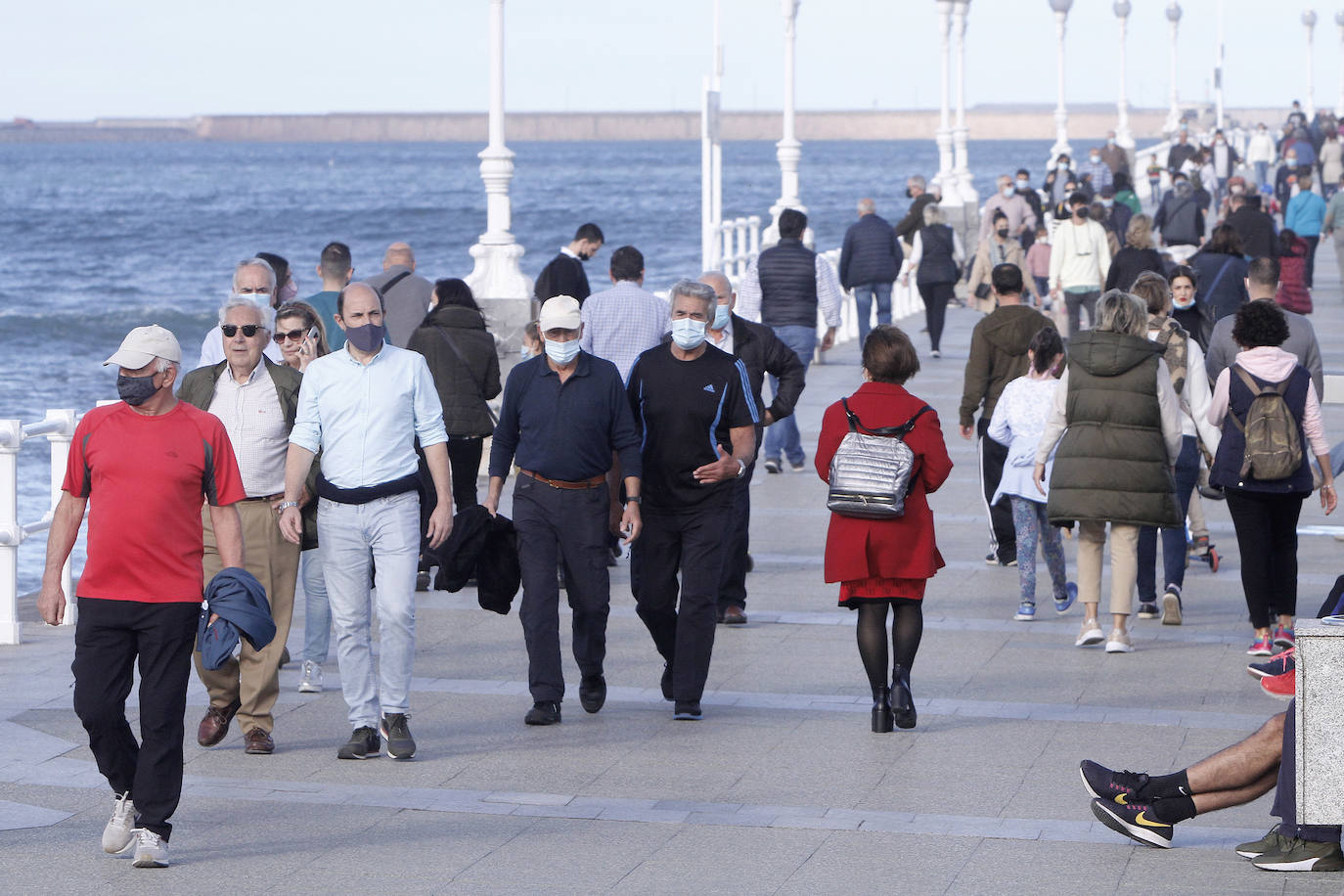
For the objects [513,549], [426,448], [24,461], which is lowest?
[24,461]

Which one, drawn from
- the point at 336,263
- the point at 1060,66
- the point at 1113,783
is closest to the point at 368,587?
the point at 1113,783

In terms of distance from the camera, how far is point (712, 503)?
319 inches

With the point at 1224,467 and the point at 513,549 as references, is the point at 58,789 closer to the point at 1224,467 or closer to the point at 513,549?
the point at 513,549

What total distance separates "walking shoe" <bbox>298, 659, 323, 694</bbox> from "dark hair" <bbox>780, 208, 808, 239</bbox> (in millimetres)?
6520

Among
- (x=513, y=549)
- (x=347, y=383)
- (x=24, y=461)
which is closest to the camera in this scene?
(x=347, y=383)

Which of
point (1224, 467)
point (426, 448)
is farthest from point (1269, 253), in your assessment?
point (426, 448)

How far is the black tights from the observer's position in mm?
7832

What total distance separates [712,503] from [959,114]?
2732 centimetres

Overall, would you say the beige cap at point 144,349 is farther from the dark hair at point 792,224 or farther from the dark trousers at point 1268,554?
the dark hair at point 792,224

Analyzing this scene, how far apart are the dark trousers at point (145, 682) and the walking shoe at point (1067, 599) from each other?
5.34 m

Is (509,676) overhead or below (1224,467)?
below

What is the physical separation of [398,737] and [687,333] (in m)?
1.99

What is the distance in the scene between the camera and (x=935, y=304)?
21219mm

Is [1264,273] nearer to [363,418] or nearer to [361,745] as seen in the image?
[363,418]
